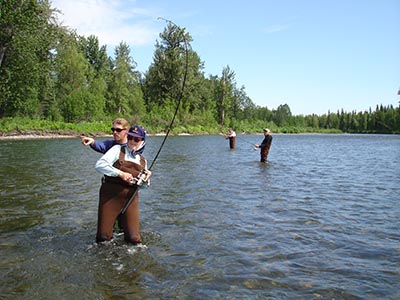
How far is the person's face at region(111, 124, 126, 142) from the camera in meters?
6.66

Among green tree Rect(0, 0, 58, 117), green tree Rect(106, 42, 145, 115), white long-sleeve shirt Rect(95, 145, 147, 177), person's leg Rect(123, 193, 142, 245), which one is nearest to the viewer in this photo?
white long-sleeve shirt Rect(95, 145, 147, 177)

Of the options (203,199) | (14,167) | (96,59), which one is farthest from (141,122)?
(203,199)

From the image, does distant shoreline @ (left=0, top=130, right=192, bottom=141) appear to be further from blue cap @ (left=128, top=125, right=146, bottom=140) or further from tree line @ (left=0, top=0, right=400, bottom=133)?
blue cap @ (left=128, top=125, right=146, bottom=140)

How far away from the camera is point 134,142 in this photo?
21.5ft

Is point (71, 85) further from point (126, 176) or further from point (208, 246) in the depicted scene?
point (126, 176)

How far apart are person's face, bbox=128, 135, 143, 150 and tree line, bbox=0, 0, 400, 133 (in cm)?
628

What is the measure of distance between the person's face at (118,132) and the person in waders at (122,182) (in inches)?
7.9

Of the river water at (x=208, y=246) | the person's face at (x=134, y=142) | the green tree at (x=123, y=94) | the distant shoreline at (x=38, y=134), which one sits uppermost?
the green tree at (x=123, y=94)

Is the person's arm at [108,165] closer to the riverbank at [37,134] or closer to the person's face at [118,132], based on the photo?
the person's face at [118,132]

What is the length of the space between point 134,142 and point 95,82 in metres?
70.8

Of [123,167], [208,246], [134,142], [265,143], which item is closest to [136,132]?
[134,142]

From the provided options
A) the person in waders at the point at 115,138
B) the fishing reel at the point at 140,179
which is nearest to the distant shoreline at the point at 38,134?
the person in waders at the point at 115,138

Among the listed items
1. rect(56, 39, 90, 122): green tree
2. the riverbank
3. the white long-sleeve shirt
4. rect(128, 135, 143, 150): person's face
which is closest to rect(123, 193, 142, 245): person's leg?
the white long-sleeve shirt

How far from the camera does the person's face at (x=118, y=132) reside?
6.66 meters
